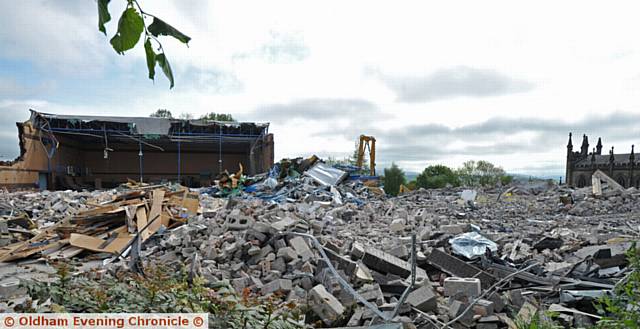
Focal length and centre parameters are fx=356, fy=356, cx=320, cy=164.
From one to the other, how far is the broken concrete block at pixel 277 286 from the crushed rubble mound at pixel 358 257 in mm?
11

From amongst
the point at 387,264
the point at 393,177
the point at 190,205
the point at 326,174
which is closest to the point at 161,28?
the point at 387,264

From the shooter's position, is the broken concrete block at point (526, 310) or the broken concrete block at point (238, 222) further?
the broken concrete block at point (238, 222)

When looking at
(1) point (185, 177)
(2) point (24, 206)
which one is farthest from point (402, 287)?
(1) point (185, 177)

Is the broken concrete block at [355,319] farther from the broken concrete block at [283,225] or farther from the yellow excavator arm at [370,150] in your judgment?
the yellow excavator arm at [370,150]

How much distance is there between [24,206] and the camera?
10.2 metres

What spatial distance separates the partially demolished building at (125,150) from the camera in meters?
20.1

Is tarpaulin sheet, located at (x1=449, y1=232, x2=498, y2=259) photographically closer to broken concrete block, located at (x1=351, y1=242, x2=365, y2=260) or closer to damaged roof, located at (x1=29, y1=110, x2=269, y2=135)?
broken concrete block, located at (x1=351, y1=242, x2=365, y2=260)

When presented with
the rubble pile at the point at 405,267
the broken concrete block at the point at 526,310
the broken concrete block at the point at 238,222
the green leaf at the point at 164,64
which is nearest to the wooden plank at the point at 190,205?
the rubble pile at the point at 405,267

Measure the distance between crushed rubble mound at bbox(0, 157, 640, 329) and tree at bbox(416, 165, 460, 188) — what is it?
23.4 meters

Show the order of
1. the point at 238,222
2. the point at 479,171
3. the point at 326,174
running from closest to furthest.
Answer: the point at 238,222, the point at 326,174, the point at 479,171

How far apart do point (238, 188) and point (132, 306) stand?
45.7 ft

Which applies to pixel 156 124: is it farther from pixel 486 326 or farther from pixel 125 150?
pixel 486 326

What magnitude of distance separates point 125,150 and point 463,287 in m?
29.0

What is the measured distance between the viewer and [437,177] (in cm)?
3347
